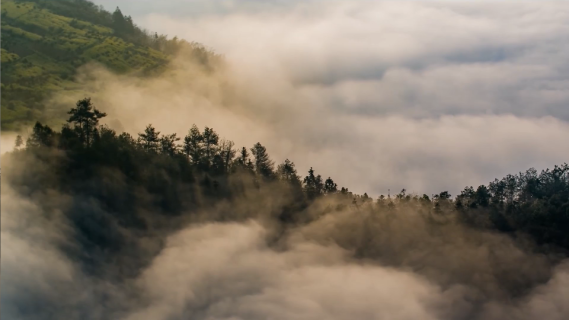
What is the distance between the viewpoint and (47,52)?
164500mm

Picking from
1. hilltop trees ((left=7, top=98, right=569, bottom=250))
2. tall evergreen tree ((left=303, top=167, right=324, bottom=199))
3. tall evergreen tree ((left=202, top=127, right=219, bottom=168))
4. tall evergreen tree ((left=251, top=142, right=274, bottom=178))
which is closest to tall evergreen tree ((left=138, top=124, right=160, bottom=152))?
hilltop trees ((left=7, top=98, right=569, bottom=250))

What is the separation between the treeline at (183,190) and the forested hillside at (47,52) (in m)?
11.7

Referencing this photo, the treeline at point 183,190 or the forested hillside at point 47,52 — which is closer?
the treeline at point 183,190

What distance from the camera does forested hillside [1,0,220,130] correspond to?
130 meters

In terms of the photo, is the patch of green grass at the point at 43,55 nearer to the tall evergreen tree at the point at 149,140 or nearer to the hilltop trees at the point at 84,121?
the hilltop trees at the point at 84,121

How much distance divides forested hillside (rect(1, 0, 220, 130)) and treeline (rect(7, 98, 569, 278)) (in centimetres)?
1173

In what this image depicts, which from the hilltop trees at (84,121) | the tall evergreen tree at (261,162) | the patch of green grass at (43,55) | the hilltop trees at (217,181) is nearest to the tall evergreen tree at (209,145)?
the hilltop trees at (217,181)

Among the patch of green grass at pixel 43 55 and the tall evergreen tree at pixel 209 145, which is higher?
the patch of green grass at pixel 43 55

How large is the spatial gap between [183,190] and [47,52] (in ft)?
207

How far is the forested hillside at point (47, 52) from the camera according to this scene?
130000 mm

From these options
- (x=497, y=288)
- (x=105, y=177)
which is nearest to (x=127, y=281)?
(x=105, y=177)

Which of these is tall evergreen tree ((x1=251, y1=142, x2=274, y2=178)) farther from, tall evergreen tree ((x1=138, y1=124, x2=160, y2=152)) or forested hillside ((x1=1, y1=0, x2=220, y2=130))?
forested hillside ((x1=1, y1=0, x2=220, y2=130))

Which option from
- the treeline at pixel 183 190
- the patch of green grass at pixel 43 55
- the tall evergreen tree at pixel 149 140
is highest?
the patch of green grass at pixel 43 55

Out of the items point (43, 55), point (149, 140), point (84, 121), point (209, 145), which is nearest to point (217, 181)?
point (209, 145)
